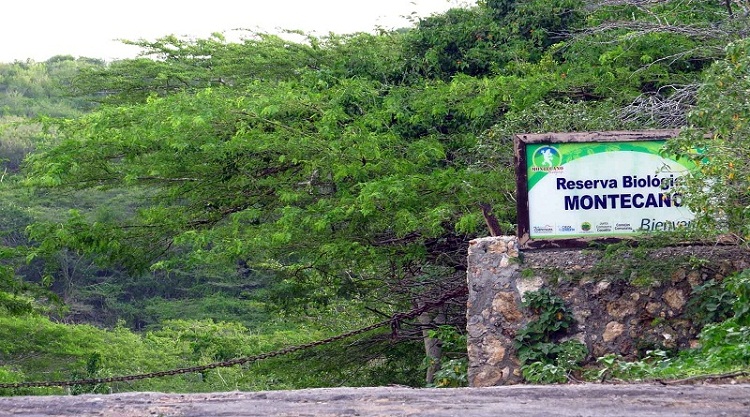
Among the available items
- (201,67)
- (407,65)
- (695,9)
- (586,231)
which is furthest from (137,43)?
(586,231)

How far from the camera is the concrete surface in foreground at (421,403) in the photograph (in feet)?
17.8

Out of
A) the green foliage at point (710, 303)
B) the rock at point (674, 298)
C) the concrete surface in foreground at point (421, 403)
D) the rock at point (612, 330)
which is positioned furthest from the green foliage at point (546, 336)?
the concrete surface in foreground at point (421, 403)

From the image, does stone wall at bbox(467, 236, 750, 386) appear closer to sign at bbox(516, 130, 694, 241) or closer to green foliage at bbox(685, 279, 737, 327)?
green foliage at bbox(685, 279, 737, 327)

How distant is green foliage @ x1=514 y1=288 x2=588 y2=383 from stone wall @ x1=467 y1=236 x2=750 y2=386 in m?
0.07

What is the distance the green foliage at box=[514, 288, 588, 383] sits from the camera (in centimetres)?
874

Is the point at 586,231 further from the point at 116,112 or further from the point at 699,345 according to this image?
the point at 116,112

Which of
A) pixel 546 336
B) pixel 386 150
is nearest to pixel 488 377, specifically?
pixel 546 336

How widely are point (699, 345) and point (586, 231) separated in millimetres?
1222

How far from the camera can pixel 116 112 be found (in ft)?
47.4

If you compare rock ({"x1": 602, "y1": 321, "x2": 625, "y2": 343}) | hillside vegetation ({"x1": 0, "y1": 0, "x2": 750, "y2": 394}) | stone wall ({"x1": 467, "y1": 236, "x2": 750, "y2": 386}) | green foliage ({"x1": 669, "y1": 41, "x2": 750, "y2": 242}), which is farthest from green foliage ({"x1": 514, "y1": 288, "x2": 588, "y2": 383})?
green foliage ({"x1": 669, "y1": 41, "x2": 750, "y2": 242})

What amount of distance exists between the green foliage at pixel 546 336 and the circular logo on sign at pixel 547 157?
99cm

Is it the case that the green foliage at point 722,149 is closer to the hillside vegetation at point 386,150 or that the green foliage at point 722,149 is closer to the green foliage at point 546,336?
the hillside vegetation at point 386,150

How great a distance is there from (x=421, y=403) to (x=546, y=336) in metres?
3.44

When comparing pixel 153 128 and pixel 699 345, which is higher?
pixel 153 128
